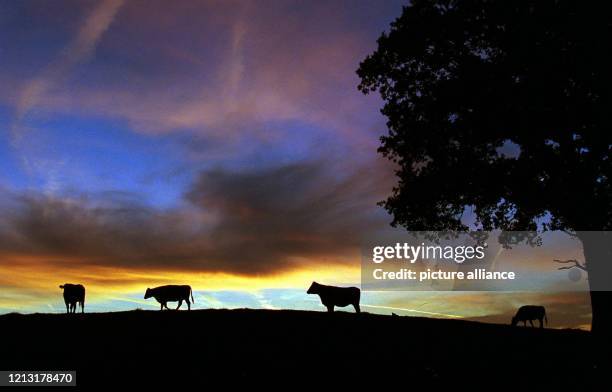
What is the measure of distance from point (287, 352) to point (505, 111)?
12983mm

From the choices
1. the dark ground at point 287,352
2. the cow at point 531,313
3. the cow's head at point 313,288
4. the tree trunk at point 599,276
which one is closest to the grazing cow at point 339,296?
the cow's head at point 313,288

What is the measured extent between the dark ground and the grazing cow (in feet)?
29.2

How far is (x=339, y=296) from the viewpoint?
3709cm

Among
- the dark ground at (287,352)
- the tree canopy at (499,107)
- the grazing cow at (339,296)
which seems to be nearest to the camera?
the dark ground at (287,352)

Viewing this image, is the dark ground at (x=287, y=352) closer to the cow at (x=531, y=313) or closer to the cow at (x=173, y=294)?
the cow at (x=173, y=294)

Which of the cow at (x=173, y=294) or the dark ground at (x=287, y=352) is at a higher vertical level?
the cow at (x=173, y=294)

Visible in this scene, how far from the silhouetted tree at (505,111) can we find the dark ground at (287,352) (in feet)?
18.6

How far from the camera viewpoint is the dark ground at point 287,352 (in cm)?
1653

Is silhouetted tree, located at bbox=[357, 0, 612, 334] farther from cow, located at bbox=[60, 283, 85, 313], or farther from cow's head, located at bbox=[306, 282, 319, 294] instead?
cow, located at bbox=[60, 283, 85, 313]

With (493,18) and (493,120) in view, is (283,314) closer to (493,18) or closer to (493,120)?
(493,120)

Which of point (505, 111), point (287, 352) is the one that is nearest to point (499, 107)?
point (505, 111)

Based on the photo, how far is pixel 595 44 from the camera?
72.8ft

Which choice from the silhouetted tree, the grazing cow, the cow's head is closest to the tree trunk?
the silhouetted tree

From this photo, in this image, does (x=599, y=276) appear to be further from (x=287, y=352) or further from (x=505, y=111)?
(x=287, y=352)
